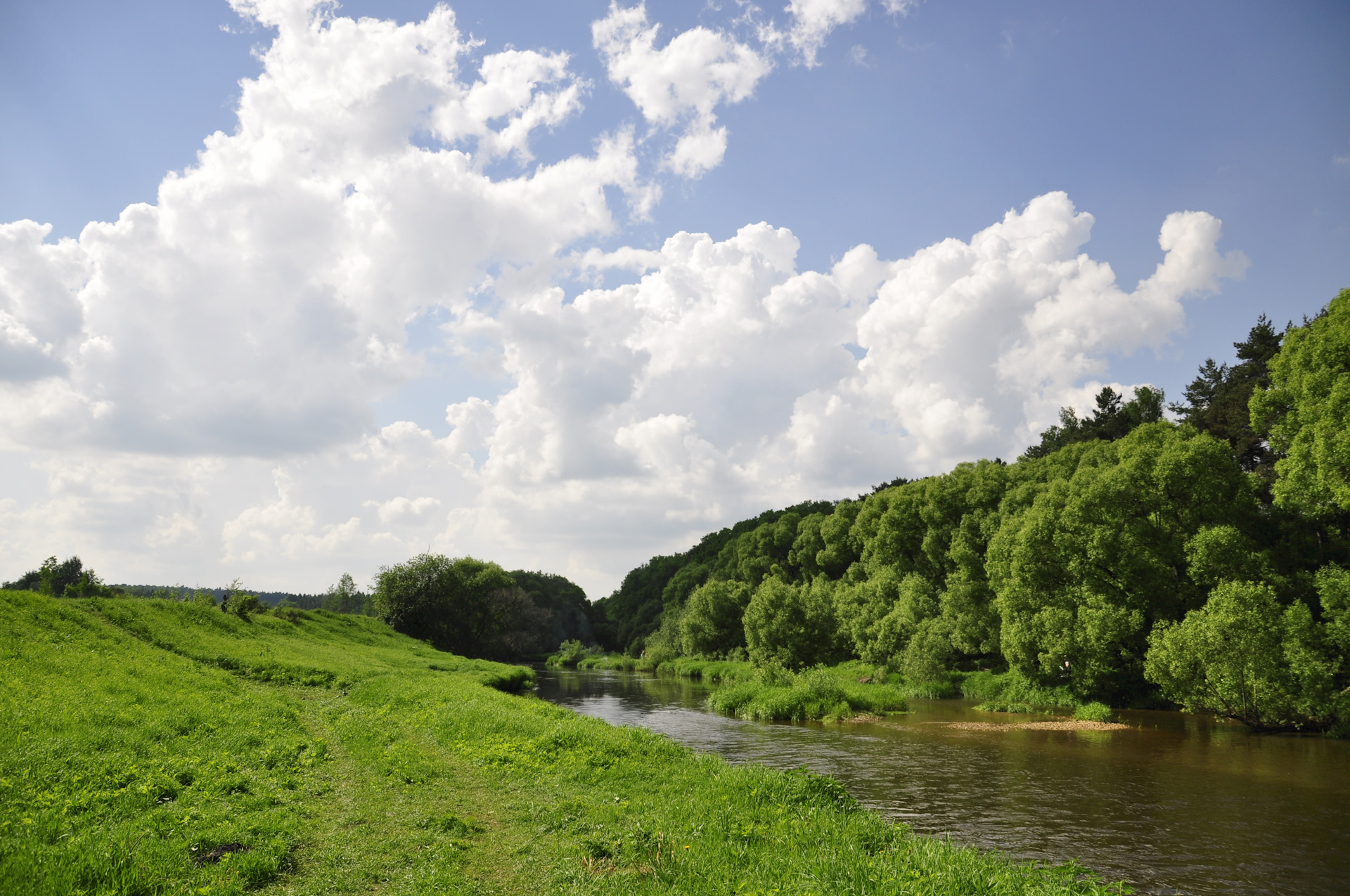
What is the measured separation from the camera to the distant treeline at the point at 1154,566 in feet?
108

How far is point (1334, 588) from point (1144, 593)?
11127mm

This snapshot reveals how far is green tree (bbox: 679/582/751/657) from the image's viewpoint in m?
94.9

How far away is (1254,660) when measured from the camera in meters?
33.0

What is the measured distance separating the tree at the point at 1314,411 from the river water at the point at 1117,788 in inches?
470

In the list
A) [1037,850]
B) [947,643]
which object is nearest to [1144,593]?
[947,643]

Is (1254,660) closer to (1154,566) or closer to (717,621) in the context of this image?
(1154,566)

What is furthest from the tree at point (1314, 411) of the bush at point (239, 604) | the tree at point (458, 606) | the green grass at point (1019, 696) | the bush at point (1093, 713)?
the tree at point (458, 606)

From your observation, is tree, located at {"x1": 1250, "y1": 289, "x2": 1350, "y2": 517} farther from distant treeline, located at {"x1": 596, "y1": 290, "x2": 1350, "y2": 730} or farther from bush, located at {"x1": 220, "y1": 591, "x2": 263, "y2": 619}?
bush, located at {"x1": 220, "y1": 591, "x2": 263, "y2": 619}

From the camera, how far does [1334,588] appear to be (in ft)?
107

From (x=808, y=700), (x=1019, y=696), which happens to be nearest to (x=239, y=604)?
(x=808, y=700)

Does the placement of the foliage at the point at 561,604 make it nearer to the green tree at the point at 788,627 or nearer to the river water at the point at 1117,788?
the green tree at the point at 788,627

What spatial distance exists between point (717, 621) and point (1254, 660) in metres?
67.7

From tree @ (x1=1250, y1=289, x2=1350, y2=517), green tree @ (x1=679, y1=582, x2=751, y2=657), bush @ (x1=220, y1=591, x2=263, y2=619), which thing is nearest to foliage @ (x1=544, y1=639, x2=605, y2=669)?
green tree @ (x1=679, y1=582, x2=751, y2=657)

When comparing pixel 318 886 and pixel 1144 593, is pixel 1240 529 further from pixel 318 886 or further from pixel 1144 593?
pixel 318 886
